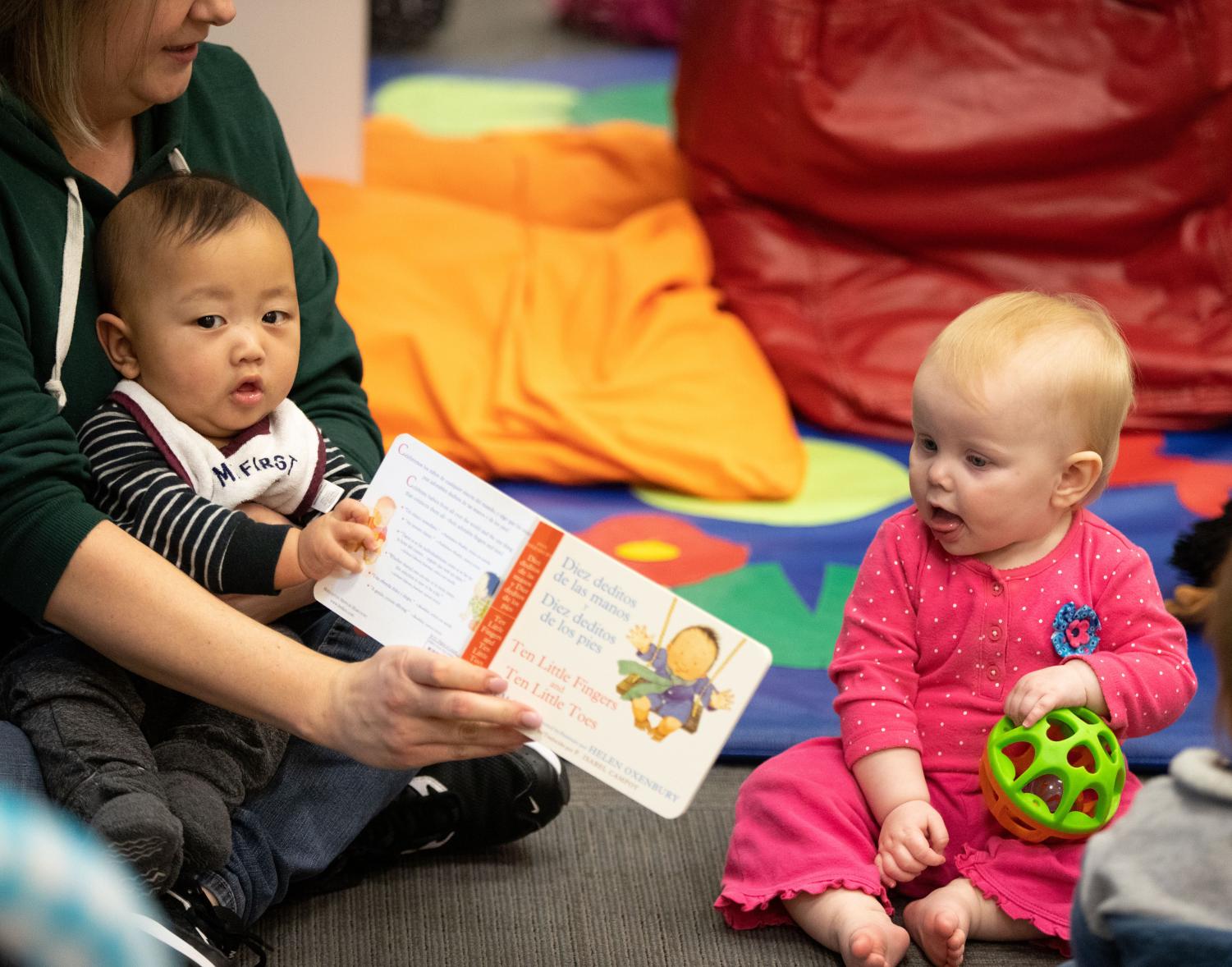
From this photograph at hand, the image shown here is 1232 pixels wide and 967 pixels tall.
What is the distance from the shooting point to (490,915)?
4.04ft

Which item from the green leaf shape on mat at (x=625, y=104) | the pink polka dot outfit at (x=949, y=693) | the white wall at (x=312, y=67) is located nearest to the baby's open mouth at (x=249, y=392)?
the pink polka dot outfit at (x=949, y=693)

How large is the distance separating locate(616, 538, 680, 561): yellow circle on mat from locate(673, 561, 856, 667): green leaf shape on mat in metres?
0.07

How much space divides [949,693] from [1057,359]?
309 millimetres

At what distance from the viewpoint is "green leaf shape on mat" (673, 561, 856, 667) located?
5.35 feet

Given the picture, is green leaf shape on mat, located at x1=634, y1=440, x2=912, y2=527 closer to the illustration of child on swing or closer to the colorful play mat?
the colorful play mat

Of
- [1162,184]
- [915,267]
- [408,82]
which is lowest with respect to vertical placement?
[408,82]

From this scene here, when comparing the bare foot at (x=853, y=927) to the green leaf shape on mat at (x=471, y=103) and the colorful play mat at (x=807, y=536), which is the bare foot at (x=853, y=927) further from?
the green leaf shape on mat at (x=471, y=103)

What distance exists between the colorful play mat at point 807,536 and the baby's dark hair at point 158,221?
701 mm

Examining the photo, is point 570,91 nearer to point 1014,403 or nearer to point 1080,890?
point 1014,403

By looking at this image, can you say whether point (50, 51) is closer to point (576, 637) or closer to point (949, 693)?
point (576, 637)

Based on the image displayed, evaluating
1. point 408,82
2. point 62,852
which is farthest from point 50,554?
point 408,82

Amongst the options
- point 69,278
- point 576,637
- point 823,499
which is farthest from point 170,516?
point 823,499

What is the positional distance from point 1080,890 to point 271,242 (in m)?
0.82

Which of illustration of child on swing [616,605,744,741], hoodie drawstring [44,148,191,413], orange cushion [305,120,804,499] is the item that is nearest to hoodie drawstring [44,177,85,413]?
hoodie drawstring [44,148,191,413]
